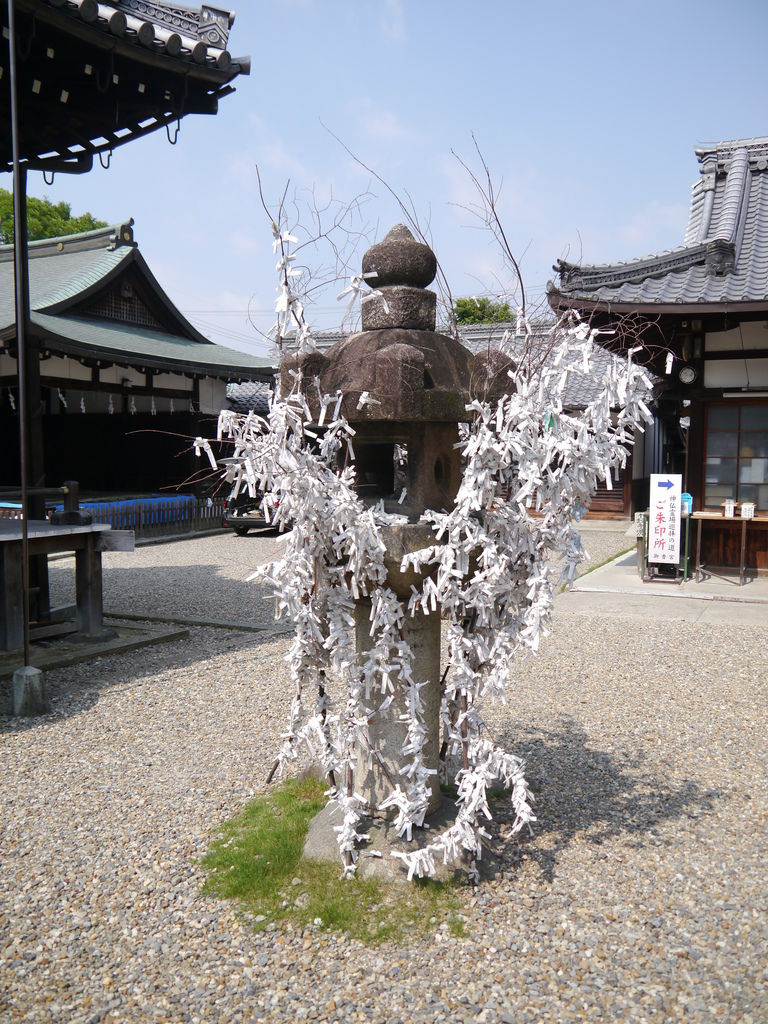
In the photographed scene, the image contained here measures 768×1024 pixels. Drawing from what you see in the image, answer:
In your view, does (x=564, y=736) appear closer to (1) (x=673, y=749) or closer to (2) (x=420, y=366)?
(1) (x=673, y=749)

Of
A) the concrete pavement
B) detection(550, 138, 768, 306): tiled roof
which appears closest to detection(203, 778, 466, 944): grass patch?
the concrete pavement

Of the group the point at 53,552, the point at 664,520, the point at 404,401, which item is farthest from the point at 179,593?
the point at 404,401

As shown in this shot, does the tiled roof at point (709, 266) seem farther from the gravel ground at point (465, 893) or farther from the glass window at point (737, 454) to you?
the gravel ground at point (465, 893)

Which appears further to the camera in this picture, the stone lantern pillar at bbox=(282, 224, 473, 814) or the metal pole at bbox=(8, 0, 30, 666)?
the metal pole at bbox=(8, 0, 30, 666)

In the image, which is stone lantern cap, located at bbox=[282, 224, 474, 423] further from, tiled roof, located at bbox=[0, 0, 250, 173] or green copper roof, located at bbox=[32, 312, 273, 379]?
green copper roof, located at bbox=[32, 312, 273, 379]

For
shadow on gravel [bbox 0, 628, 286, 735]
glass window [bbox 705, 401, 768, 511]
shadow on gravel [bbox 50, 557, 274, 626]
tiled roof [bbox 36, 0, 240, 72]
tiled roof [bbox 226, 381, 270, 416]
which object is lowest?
shadow on gravel [bbox 0, 628, 286, 735]

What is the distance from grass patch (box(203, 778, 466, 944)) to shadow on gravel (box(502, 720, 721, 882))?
0.58m

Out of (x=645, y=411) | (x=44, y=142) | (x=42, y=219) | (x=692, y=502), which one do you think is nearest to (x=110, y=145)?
(x=44, y=142)

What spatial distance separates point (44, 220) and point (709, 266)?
2672cm

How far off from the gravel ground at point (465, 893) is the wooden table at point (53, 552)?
28.6 inches

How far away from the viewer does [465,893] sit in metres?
3.03

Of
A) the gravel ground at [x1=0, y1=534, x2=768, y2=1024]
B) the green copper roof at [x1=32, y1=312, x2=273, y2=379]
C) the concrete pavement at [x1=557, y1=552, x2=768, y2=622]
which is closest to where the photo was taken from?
the gravel ground at [x1=0, y1=534, x2=768, y2=1024]

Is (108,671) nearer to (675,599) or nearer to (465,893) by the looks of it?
(465,893)

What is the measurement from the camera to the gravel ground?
8.12 feet
